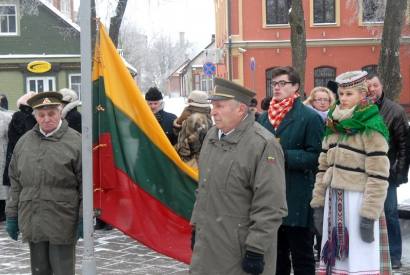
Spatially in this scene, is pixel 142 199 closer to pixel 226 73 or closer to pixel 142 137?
pixel 142 137

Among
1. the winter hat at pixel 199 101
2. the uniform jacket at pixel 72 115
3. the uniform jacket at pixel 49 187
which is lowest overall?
the uniform jacket at pixel 49 187

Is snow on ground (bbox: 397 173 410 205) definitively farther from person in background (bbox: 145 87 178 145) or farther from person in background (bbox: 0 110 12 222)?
person in background (bbox: 0 110 12 222)

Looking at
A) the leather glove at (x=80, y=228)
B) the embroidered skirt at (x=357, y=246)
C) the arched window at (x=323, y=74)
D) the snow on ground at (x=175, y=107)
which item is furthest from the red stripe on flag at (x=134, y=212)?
the arched window at (x=323, y=74)

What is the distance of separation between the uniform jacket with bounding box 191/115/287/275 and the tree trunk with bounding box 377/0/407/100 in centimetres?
763

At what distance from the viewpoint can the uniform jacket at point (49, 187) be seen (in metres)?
5.31

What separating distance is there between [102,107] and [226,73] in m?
33.8

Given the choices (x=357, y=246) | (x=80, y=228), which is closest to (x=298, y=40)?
(x=357, y=246)

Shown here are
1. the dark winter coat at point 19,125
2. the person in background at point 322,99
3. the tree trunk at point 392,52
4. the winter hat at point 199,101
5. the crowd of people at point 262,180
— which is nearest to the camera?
the crowd of people at point 262,180

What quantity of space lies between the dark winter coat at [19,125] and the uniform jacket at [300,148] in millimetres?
4924

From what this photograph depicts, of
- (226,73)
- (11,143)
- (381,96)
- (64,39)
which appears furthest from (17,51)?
(381,96)

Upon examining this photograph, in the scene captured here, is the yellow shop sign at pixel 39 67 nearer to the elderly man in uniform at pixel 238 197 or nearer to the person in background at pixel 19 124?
the person in background at pixel 19 124

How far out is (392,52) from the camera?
1184 centimetres

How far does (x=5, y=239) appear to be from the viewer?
29.4ft

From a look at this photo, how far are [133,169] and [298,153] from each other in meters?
1.38
